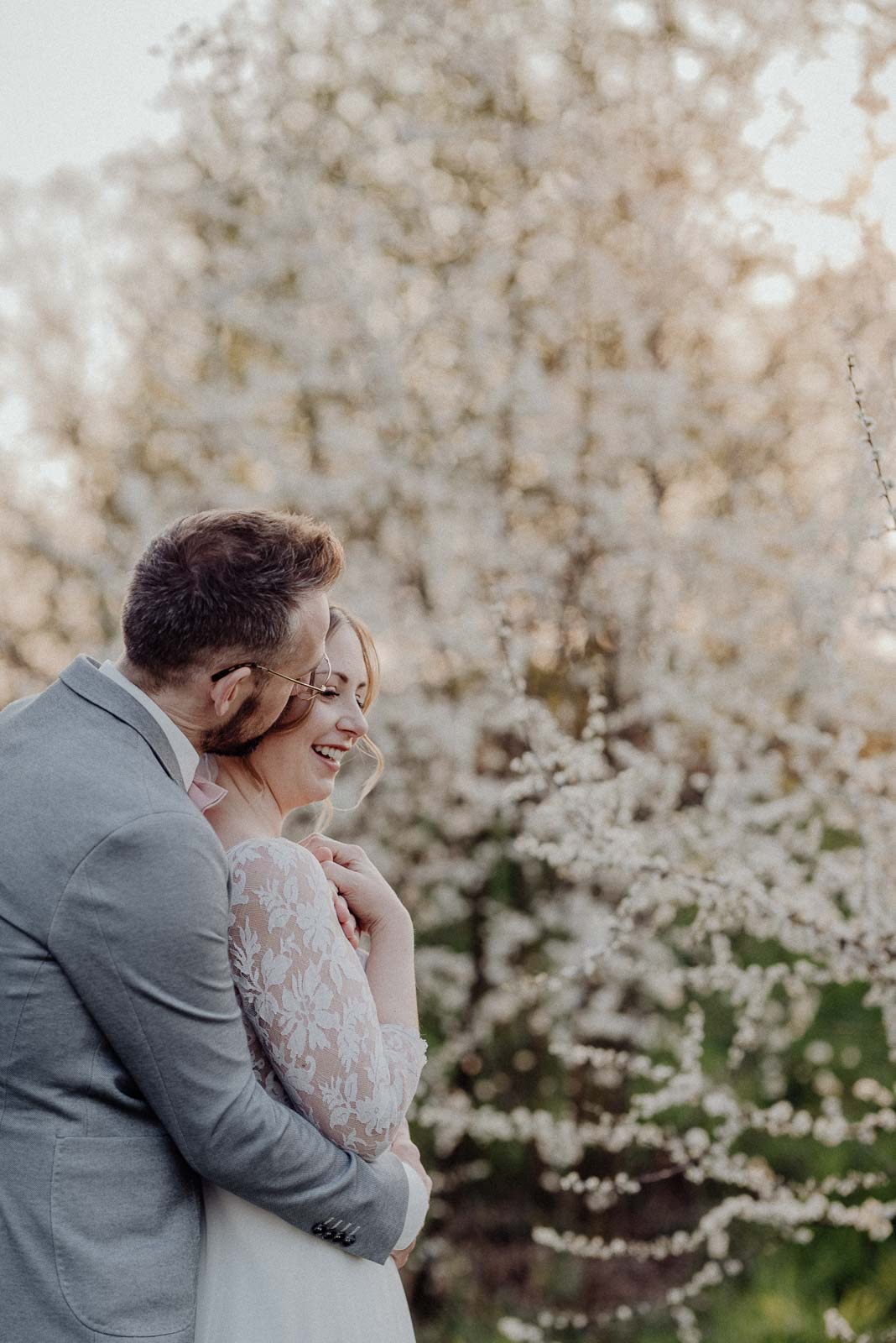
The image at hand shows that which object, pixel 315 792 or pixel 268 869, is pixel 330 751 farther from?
pixel 268 869

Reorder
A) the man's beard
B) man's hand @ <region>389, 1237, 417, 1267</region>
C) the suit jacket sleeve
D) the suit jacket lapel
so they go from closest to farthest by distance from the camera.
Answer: the suit jacket sleeve < the suit jacket lapel < the man's beard < man's hand @ <region>389, 1237, 417, 1267</region>

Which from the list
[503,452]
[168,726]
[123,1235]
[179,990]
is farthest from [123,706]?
[503,452]

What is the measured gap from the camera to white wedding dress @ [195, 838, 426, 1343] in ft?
5.02

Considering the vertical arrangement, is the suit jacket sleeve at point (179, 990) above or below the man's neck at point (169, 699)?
below

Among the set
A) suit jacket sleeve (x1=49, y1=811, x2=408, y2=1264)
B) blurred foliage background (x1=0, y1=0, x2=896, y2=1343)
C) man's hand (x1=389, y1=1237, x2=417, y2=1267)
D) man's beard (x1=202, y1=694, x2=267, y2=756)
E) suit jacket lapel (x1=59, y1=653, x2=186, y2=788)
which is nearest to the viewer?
suit jacket sleeve (x1=49, y1=811, x2=408, y2=1264)

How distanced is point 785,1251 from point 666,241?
394 cm

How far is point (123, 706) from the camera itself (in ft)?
4.91

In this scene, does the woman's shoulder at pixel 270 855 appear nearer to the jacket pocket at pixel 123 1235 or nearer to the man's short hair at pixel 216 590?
the man's short hair at pixel 216 590

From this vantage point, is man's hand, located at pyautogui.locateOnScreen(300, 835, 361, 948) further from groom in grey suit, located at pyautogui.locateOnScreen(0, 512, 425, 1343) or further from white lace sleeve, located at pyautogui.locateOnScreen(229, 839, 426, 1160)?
groom in grey suit, located at pyautogui.locateOnScreen(0, 512, 425, 1343)

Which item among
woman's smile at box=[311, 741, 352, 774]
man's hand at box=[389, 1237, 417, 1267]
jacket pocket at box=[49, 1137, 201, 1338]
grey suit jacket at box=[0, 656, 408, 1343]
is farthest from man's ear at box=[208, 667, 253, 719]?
man's hand at box=[389, 1237, 417, 1267]

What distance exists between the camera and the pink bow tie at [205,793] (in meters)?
1.68

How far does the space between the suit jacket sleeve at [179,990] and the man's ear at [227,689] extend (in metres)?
0.19

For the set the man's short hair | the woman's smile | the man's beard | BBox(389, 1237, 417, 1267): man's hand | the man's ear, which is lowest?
BBox(389, 1237, 417, 1267): man's hand

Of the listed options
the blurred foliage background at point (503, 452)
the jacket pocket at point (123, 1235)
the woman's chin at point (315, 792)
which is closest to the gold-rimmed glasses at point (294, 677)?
the woman's chin at point (315, 792)
